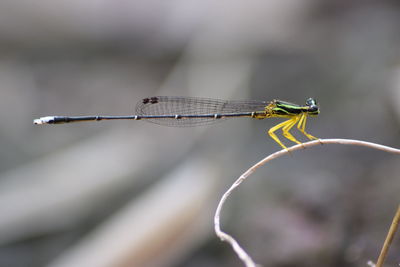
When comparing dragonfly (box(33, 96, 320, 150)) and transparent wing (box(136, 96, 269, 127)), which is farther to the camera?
transparent wing (box(136, 96, 269, 127))

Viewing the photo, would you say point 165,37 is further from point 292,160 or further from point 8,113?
point 292,160

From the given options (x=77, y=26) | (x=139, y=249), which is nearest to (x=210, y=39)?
(x=77, y=26)

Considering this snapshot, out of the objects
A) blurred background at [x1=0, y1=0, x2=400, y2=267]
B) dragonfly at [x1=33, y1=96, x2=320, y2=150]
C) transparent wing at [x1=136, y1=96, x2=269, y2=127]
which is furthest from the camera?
blurred background at [x1=0, y1=0, x2=400, y2=267]

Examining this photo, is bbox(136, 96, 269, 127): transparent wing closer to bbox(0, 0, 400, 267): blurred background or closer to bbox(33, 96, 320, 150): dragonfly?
bbox(33, 96, 320, 150): dragonfly

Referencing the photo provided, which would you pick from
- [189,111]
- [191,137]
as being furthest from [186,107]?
[191,137]

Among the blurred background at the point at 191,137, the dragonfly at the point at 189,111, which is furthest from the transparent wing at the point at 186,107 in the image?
the blurred background at the point at 191,137

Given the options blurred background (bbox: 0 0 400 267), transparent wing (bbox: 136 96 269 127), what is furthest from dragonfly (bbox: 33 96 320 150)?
blurred background (bbox: 0 0 400 267)

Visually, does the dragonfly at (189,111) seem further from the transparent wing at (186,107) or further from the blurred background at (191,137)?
the blurred background at (191,137)

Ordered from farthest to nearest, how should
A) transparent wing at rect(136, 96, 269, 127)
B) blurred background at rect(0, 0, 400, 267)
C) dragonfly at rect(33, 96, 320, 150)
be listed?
blurred background at rect(0, 0, 400, 267) < transparent wing at rect(136, 96, 269, 127) < dragonfly at rect(33, 96, 320, 150)
